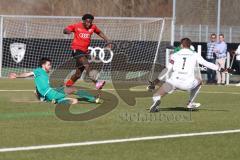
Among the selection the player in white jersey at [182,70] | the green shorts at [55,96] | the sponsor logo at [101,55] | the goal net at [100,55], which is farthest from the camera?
the sponsor logo at [101,55]

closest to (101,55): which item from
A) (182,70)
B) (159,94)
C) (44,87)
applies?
(44,87)

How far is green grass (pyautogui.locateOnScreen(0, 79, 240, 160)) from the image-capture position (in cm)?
831

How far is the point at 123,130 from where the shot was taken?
10.6m

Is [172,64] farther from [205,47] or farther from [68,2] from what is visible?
[68,2]

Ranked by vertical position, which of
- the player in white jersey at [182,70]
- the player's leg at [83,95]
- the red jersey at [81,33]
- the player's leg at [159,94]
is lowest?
the player's leg at [83,95]

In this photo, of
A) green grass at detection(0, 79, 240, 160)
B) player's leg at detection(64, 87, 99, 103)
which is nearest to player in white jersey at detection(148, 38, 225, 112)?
green grass at detection(0, 79, 240, 160)

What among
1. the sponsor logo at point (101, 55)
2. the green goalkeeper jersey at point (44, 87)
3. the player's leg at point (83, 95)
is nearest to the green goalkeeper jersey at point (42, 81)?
the green goalkeeper jersey at point (44, 87)

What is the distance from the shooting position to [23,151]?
8.32 meters

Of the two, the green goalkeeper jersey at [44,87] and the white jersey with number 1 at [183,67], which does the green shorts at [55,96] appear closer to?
the green goalkeeper jersey at [44,87]

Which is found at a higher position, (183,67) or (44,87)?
(183,67)

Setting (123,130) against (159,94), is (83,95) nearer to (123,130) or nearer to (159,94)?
(159,94)

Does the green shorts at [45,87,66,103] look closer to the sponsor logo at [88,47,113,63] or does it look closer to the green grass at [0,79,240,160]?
the green grass at [0,79,240,160]

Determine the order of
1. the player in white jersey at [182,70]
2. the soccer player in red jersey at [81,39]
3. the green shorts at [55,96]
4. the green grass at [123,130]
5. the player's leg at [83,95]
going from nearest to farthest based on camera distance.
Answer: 1. the green grass at [123,130]
2. the player in white jersey at [182,70]
3. the green shorts at [55,96]
4. the player's leg at [83,95]
5. the soccer player in red jersey at [81,39]

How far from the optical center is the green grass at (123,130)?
831cm
